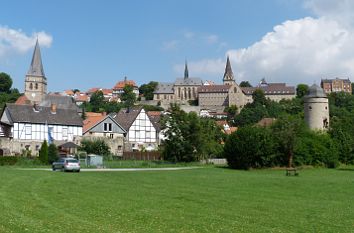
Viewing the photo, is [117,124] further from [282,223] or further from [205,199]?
[282,223]

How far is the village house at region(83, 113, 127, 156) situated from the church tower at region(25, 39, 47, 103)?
64.6 m

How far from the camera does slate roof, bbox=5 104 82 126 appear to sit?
244 ft

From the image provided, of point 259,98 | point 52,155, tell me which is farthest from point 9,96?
point 52,155

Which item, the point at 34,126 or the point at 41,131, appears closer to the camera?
the point at 34,126

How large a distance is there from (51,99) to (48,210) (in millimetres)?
122387

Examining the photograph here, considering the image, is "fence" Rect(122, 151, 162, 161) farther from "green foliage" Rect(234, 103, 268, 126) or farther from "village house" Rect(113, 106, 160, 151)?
"green foliage" Rect(234, 103, 268, 126)

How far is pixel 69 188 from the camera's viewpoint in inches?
950

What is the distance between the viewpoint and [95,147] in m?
73.9

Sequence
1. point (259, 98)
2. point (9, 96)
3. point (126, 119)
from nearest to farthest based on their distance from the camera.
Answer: point (126, 119), point (9, 96), point (259, 98)

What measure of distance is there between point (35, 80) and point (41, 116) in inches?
2792

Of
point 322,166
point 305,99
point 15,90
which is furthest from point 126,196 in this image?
point 15,90

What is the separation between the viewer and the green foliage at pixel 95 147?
73.1 metres

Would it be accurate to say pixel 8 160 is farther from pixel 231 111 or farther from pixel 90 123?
pixel 231 111

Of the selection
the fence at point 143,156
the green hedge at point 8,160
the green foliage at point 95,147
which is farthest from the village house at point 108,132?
the green hedge at point 8,160
